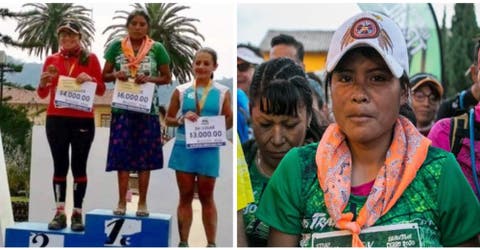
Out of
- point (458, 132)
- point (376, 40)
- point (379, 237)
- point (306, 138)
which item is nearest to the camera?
point (376, 40)

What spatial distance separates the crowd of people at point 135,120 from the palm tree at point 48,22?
0.04 meters

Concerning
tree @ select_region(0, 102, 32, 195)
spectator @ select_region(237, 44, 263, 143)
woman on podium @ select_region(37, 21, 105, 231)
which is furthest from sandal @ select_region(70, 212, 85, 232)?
spectator @ select_region(237, 44, 263, 143)

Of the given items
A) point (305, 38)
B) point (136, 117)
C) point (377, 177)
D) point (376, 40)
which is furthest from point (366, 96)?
point (136, 117)

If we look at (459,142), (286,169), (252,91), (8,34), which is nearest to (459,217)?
(459,142)

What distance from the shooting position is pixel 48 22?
3.42m

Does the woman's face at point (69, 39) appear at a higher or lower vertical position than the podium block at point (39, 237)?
higher

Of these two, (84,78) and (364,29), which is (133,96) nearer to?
(84,78)

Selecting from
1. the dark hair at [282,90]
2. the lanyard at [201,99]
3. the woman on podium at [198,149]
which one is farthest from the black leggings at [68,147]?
the dark hair at [282,90]

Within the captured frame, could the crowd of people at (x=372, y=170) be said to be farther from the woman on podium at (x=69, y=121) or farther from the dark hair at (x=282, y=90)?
Result: the woman on podium at (x=69, y=121)

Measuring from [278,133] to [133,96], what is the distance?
842 millimetres

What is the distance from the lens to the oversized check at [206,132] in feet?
10.9

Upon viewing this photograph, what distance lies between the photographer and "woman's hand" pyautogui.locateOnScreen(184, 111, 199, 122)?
11.0ft

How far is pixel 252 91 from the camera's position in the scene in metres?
3.29

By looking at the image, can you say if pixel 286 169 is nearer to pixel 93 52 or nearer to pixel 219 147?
pixel 219 147
